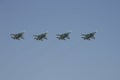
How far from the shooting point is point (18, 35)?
162875mm

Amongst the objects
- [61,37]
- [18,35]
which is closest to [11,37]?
[18,35]

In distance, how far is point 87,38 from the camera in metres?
162

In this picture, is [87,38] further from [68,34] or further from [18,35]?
[18,35]

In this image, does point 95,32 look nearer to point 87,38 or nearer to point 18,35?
point 87,38

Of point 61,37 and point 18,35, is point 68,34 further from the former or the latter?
point 18,35

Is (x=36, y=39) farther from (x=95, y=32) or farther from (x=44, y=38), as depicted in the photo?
(x=95, y=32)

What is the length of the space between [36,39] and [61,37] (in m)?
7.10

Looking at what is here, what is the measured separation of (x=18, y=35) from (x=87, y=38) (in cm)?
1963

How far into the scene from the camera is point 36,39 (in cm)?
16200

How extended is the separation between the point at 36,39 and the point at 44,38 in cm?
229

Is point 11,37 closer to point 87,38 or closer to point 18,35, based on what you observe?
point 18,35

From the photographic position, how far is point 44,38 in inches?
6373

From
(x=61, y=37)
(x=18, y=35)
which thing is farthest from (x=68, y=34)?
(x=18, y=35)

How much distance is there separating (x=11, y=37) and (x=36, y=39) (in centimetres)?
731
